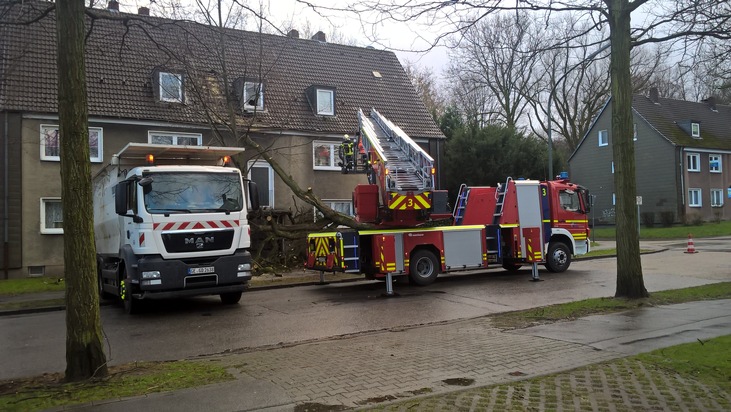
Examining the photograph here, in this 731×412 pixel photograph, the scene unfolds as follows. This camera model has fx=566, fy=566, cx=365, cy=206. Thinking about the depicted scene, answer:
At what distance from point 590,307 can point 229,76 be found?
16808 millimetres

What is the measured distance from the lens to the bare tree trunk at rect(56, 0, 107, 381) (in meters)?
5.67

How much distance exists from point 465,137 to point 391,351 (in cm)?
2698

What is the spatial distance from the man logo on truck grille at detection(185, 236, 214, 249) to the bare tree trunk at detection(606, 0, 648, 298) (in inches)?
Answer: 305

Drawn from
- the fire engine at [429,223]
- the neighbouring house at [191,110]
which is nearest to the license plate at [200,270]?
the fire engine at [429,223]

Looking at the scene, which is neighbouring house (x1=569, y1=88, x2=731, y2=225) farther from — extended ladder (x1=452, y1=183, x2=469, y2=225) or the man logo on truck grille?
the man logo on truck grille

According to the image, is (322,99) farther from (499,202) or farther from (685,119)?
(685,119)

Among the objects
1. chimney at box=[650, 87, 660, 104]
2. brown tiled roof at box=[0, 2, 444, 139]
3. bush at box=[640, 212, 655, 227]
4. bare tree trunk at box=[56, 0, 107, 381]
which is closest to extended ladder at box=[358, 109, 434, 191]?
brown tiled roof at box=[0, 2, 444, 139]

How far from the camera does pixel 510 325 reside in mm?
8531

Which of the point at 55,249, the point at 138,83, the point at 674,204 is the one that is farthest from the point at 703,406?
the point at 674,204

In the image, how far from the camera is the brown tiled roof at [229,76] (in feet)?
57.5

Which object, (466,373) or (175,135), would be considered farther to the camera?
(175,135)

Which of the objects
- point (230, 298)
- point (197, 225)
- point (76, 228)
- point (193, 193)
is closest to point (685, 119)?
→ point (230, 298)

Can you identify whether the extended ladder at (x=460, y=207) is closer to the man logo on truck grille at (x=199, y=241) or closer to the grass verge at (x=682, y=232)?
the man logo on truck grille at (x=199, y=241)

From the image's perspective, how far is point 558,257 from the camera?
17.0m
